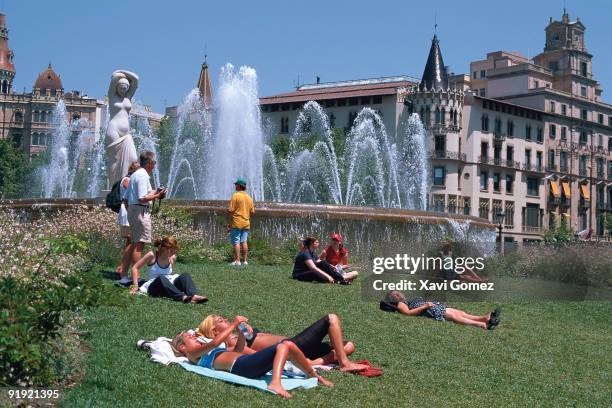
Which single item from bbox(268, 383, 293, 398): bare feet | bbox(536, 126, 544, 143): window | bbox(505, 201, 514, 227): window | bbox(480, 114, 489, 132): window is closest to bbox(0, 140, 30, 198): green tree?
bbox(480, 114, 489, 132): window

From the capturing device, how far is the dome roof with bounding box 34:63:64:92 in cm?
11771

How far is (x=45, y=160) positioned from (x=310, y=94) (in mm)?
26781

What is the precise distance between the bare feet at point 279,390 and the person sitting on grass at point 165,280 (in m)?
3.79

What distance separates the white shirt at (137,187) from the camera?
11.9 m

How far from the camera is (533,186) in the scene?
8331 centimetres

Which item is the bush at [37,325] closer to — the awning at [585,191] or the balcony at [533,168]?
the balcony at [533,168]

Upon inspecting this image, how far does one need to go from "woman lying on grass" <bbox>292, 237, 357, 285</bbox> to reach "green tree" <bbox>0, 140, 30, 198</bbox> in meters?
70.5

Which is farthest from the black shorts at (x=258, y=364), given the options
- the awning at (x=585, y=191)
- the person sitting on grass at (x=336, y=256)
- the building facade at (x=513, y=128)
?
the awning at (x=585, y=191)

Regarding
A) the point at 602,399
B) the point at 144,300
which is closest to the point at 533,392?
the point at 602,399

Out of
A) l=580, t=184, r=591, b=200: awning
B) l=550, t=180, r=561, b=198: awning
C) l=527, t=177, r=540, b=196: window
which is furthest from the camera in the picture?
l=580, t=184, r=591, b=200: awning

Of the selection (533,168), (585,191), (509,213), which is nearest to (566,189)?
(585,191)

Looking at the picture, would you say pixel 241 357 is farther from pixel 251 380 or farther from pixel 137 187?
pixel 137 187

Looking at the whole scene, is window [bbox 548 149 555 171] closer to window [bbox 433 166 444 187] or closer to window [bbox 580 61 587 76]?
window [bbox 580 61 587 76]

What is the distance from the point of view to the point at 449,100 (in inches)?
2933
